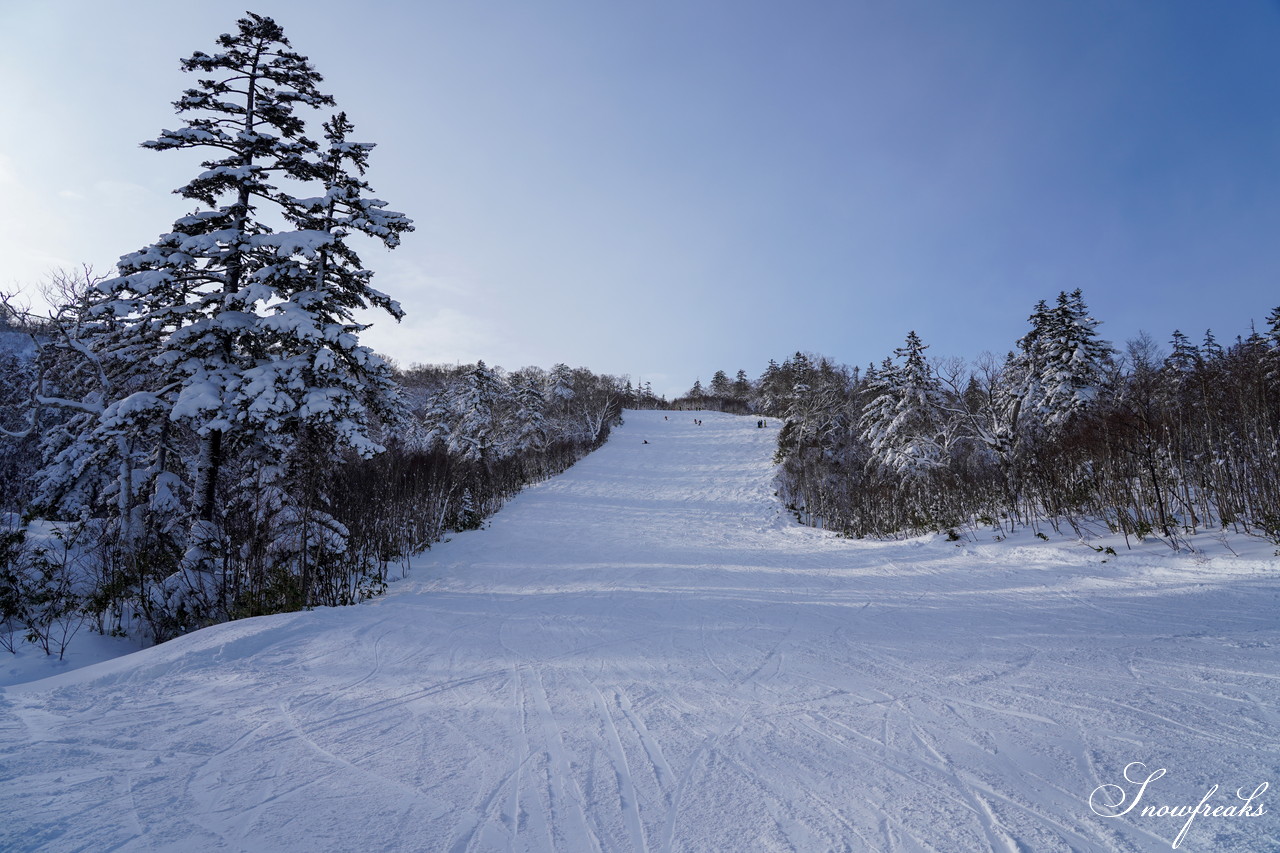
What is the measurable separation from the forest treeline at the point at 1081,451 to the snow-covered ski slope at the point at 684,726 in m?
1.83

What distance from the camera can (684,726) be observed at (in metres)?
3.39

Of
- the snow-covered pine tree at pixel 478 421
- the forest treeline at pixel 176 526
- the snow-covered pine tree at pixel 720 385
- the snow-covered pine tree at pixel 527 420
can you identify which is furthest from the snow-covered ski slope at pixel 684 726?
the snow-covered pine tree at pixel 720 385

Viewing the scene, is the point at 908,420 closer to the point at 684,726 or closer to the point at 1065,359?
the point at 1065,359

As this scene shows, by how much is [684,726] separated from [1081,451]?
36.1 feet

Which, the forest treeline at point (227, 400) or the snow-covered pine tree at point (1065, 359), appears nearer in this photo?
the forest treeline at point (227, 400)

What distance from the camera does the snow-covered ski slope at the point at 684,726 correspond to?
2.31 m

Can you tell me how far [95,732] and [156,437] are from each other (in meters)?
8.92

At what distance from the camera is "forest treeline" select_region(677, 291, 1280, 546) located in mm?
7871

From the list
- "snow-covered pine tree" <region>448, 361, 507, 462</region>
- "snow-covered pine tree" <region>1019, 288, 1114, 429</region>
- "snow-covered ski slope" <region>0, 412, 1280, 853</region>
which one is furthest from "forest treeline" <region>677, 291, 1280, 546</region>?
"snow-covered pine tree" <region>448, 361, 507, 462</region>

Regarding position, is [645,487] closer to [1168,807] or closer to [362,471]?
[362,471]

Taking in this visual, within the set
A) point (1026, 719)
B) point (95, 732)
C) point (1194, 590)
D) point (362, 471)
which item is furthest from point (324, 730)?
point (362, 471)

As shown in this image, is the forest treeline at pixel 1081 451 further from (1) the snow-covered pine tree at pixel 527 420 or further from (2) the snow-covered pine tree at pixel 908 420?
(1) the snow-covered pine tree at pixel 527 420

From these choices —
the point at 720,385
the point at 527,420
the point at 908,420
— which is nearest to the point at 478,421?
the point at 527,420

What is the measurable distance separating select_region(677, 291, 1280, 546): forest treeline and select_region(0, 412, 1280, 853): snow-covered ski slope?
183 centimetres
